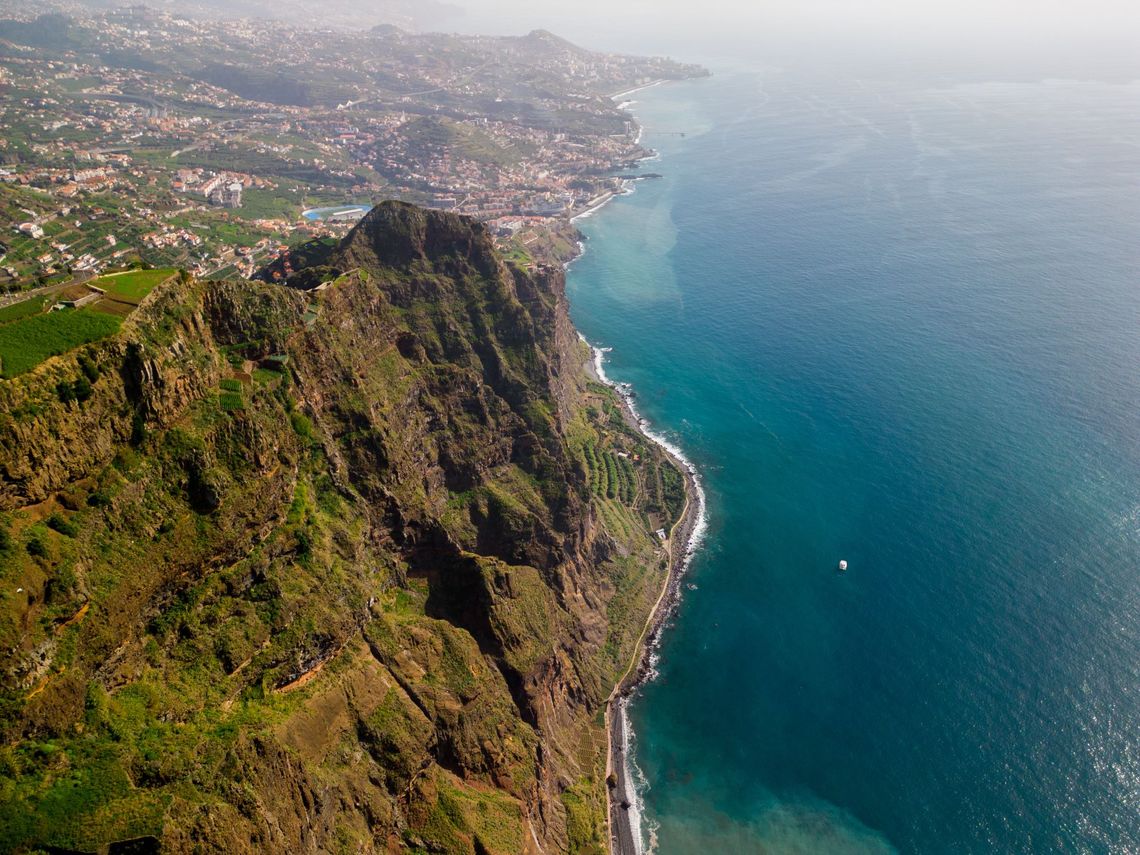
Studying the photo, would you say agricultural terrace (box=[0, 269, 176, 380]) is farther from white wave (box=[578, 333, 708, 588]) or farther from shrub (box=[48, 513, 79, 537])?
white wave (box=[578, 333, 708, 588])

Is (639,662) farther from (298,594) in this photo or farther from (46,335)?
(46,335)

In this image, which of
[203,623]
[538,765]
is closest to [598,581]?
[538,765]

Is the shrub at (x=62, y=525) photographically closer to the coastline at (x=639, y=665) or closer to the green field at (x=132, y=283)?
the green field at (x=132, y=283)

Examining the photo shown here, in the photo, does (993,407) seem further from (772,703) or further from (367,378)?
(367,378)

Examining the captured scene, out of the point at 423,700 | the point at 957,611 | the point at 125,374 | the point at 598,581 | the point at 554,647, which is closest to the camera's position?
the point at 125,374

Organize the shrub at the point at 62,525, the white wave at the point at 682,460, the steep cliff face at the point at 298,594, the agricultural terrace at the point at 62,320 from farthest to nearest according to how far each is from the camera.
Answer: the white wave at the point at 682,460
the agricultural terrace at the point at 62,320
the shrub at the point at 62,525
the steep cliff face at the point at 298,594

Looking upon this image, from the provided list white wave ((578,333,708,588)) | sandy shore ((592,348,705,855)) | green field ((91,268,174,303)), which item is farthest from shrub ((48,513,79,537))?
white wave ((578,333,708,588))

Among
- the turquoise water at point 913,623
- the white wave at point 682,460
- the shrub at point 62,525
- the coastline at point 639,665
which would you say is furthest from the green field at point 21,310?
the white wave at point 682,460
